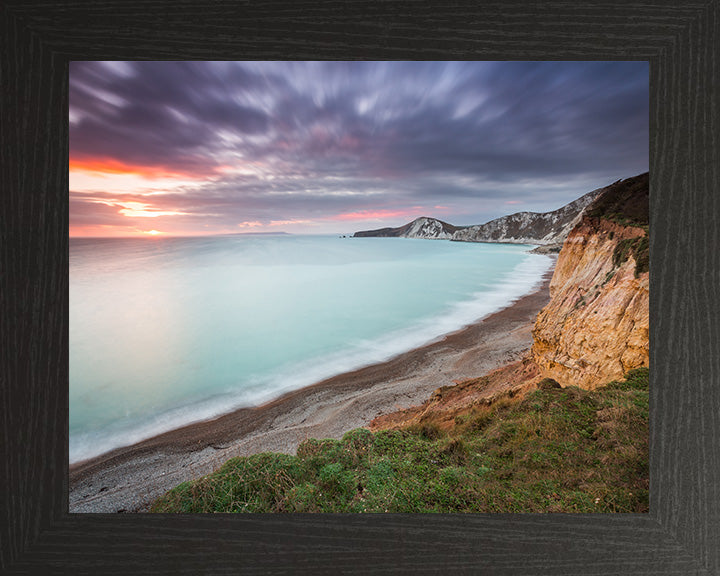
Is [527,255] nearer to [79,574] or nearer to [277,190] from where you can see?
[277,190]

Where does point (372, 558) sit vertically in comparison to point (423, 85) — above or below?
below

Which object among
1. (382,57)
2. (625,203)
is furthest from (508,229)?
(382,57)

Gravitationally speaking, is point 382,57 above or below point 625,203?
above

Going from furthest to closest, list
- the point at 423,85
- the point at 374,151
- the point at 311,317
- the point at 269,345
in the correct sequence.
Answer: the point at 311,317, the point at 269,345, the point at 374,151, the point at 423,85

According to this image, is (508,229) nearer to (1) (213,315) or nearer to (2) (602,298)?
(2) (602,298)

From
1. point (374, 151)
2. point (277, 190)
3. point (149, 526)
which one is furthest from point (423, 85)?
point (149, 526)

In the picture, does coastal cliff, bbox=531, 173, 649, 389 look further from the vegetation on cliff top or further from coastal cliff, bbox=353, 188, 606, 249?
coastal cliff, bbox=353, 188, 606, 249
